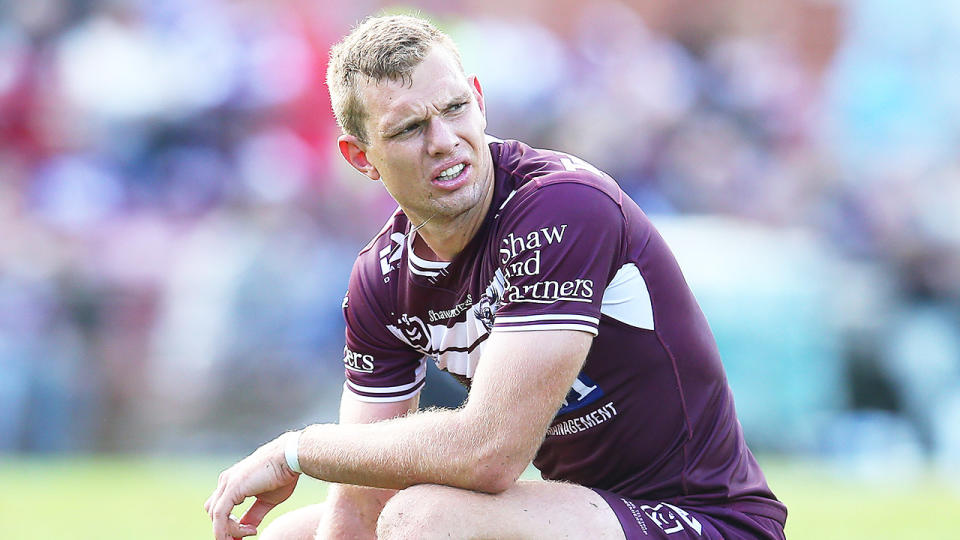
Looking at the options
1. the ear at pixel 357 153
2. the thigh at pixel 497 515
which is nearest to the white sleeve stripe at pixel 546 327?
the thigh at pixel 497 515

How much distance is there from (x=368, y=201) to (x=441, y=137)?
25.7 ft

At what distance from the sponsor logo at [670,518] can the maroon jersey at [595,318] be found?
9 cm

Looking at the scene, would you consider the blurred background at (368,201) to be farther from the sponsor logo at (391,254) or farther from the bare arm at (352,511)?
the sponsor logo at (391,254)

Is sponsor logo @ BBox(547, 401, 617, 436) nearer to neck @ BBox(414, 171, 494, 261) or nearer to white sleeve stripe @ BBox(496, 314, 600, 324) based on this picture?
white sleeve stripe @ BBox(496, 314, 600, 324)

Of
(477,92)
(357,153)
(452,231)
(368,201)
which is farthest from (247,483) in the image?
(368,201)

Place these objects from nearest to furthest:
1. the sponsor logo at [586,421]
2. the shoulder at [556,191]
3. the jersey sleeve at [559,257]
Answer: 1. the jersey sleeve at [559,257]
2. the shoulder at [556,191]
3. the sponsor logo at [586,421]

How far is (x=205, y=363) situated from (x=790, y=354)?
15.5ft

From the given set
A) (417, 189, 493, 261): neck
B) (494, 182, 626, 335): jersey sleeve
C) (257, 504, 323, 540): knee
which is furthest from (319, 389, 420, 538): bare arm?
(494, 182, 626, 335): jersey sleeve

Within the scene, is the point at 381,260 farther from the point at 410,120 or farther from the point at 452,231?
the point at 410,120

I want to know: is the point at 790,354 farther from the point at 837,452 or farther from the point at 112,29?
the point at 112,29

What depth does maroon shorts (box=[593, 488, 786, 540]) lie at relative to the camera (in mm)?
4027

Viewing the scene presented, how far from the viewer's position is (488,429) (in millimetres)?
3820

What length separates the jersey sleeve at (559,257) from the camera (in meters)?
3.90

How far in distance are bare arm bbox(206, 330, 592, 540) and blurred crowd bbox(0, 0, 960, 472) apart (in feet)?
22.3
